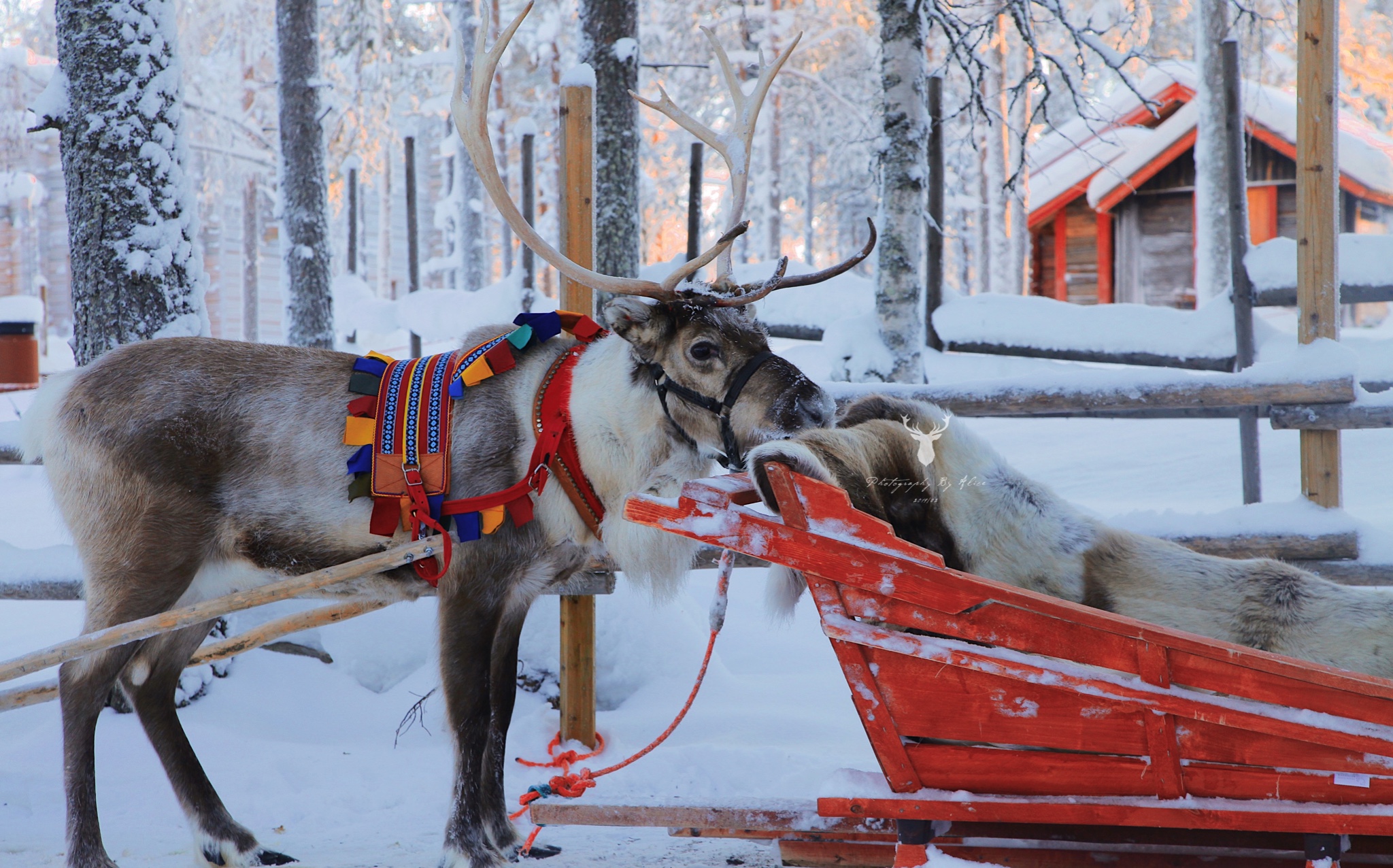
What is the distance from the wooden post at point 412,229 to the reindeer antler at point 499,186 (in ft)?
17.1

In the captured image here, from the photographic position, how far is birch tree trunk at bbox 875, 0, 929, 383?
5.93 metres

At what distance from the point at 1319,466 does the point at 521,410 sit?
10.4 ft

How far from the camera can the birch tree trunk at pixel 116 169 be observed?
157 inches

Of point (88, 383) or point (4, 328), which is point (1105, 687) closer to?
point (88, 383)

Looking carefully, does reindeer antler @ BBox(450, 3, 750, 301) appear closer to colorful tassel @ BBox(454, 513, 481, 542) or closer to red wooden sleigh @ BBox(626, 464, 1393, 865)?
colorful tassel @ BBox(454, 513, 481, 542)

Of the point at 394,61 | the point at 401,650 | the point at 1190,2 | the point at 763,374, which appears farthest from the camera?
the point at 394,61

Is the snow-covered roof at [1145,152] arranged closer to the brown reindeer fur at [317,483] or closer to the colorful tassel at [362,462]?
the brown reindeer fur at [317,483]

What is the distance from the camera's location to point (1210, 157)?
1185 cm

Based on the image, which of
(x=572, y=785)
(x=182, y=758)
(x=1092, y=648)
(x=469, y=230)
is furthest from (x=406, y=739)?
(x=469, y=230)

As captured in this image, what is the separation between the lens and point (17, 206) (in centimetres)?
2408

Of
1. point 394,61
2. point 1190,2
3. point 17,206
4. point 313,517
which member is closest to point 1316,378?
point 313,517

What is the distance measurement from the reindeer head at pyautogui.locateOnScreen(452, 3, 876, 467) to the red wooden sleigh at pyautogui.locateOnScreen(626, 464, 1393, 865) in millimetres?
846

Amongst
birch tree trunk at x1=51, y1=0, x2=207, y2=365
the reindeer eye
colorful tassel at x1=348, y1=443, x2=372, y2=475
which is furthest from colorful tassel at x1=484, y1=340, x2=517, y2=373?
birch tree trunk at x1=51, y1=0, x2=207, y2=365

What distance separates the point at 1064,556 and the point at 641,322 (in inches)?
52.7
